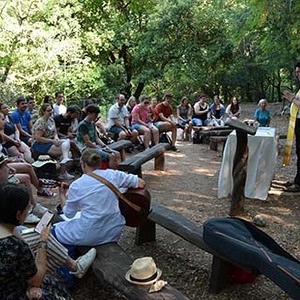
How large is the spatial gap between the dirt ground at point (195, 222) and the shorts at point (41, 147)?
149 centimetres

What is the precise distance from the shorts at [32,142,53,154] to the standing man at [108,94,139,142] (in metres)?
2.15

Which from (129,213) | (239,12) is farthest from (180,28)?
(129,213)

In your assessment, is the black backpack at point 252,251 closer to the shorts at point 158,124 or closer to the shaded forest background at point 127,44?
the shorts at point 158,124

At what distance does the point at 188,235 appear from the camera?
10.6 ft

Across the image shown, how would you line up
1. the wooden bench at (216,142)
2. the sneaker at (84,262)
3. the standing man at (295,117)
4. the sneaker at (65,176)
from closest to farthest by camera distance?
the sneaker at (84,262) < the standing man at (295,117) < the sneaker at (65,176) < the wooden bench at (216,142)

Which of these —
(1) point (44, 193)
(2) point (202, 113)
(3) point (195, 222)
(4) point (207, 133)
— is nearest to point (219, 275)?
(3) point (195, 222)

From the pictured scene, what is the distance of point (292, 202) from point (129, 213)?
2.54m

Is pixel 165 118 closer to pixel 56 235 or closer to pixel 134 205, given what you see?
pixel 134 205

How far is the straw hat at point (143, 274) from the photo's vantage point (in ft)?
8.21

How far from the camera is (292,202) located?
5117 mm

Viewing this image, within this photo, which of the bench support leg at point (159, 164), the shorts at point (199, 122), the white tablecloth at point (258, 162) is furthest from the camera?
the shorts at point (199, 122)

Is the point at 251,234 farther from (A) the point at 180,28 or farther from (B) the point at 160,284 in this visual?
(A) the point at 180,28

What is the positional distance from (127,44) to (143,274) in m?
14.6

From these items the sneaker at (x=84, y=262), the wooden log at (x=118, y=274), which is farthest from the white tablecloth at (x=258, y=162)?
the sneaker at (x=84, y=262)
